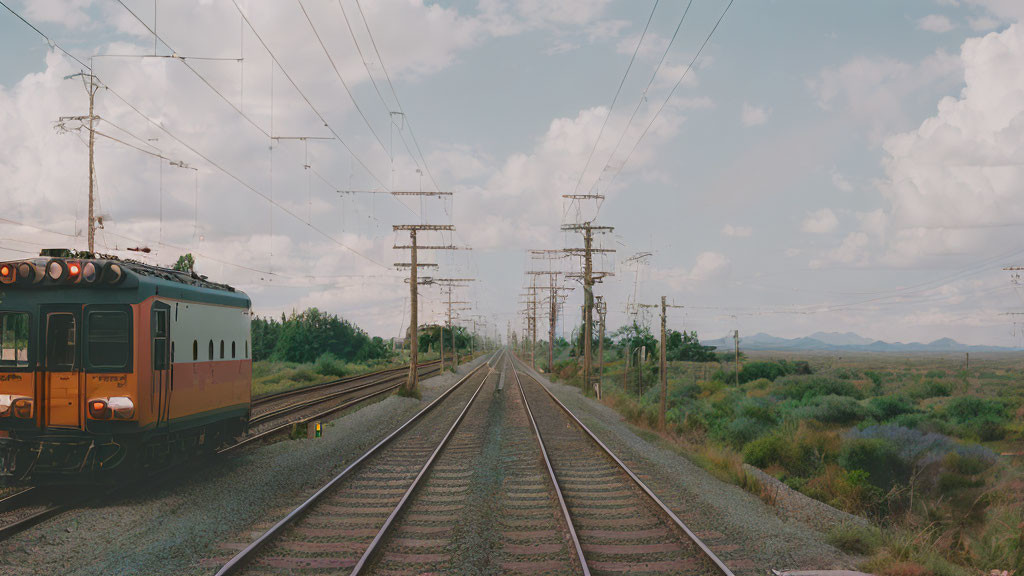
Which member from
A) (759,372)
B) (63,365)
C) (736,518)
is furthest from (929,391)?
(63,365)

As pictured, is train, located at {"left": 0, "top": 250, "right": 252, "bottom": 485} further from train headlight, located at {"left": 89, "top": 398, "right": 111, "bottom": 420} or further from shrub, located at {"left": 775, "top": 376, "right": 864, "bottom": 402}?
shrub, located at {"left": 775, "top": 376, "right": 864, "bottom": 402}

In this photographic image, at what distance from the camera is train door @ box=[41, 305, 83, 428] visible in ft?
34.6

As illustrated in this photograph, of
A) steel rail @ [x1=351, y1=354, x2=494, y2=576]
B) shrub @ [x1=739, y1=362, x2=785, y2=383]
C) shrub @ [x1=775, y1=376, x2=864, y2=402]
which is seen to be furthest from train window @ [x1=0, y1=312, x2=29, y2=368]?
shrub @ [x1=739, y1=362, x2=785, y2=383]

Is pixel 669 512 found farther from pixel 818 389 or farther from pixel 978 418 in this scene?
pixel 818 389

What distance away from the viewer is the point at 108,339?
10.8 meters

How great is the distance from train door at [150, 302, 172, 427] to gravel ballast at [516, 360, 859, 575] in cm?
847

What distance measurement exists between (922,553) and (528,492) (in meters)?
6.25

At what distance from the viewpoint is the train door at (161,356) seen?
11.1 m

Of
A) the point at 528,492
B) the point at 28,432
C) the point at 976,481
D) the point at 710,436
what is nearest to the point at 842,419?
the point at 710,436

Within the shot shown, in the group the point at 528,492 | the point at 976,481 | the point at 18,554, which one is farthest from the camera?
the point at 976,481

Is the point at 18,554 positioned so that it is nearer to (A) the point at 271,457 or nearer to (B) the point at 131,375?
(B) the point at 131,375

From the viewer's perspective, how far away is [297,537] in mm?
9117

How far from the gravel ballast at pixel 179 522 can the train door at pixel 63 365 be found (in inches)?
59.2

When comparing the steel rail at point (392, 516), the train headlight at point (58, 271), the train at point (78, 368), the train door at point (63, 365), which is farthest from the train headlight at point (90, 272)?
the steel rail at point (392, 516)
